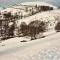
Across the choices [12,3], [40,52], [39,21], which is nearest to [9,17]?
[39,21]

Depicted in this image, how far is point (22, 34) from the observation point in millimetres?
5980

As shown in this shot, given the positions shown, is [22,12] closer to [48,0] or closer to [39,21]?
[39,21]

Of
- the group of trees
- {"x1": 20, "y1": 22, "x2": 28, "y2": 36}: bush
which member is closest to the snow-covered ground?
the group of trees

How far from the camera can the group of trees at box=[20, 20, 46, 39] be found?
19.3ft

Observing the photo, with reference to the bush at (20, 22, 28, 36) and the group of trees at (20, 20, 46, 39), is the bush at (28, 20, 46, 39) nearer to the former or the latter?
the group of trees at (20, 20, 46, 39)

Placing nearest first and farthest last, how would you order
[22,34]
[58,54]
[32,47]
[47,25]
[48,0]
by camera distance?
[58,54], [32,47], [22,34], [47,25], [48,0]

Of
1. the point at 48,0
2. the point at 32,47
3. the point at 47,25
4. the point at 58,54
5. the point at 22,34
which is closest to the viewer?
the point at 58,54

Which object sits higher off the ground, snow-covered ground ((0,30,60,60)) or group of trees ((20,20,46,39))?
A: group of trees ((20,20,46,39))

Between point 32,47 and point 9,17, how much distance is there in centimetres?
404

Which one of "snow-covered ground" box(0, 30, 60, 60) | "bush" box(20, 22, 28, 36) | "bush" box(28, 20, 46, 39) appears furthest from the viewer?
"bush" box(20, 22, 28, 36)

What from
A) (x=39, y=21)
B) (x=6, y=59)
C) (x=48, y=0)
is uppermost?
(x=48, y=0)

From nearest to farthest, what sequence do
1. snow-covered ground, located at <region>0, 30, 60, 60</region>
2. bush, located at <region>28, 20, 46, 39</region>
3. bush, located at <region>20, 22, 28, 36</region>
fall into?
snow-covered ground, located at <region>0, 30, 60, 60</region>, bush, located at <region>28, 20, 46, 39</region>, bush, located at <region>20, 22, 28, 36</region>

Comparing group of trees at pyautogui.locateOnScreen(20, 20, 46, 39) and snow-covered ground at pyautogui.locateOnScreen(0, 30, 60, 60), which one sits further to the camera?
group of trees at pyautogui.locateOnScreen(20, 20, 46, 39)

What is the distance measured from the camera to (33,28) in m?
6.14
